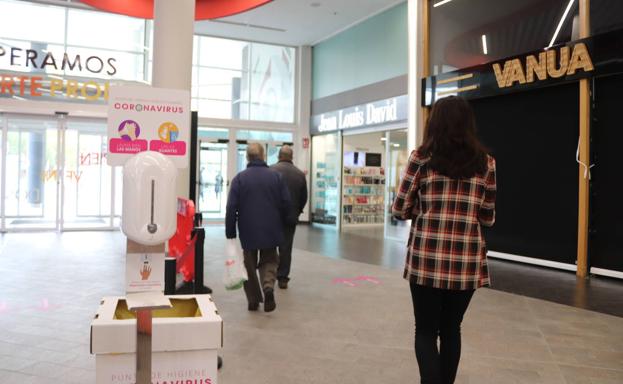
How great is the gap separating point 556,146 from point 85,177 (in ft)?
30.6

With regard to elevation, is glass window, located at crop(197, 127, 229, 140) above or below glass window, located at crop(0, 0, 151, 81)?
below

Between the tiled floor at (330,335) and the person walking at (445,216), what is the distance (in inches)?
36.9

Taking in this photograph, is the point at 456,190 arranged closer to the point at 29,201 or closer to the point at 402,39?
the point at 402,39

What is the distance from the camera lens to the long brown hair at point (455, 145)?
2.10 meters

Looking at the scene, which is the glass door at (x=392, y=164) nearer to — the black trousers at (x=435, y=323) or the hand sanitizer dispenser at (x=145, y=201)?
the black trousers at (x=435, y=323)

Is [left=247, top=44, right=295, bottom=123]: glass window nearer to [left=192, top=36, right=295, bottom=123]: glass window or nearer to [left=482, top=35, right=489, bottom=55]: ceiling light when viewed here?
[left=192, top=36, right=295, bottom=123]: glass window

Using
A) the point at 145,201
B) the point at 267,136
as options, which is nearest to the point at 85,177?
the point at 267,136

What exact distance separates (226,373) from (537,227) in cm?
555

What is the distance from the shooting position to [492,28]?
7.76 metres

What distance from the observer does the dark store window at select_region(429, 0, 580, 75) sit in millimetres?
6717

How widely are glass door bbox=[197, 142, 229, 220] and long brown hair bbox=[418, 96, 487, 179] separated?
11.4 metres

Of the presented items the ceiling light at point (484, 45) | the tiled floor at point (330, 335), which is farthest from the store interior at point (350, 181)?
the tiled floor at point (330, 335)

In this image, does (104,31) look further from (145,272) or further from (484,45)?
(145,272)

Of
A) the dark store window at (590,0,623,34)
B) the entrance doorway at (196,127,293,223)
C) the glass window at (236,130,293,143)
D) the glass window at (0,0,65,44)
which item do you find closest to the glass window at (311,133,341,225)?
the glass window at (236,130,293,143)
